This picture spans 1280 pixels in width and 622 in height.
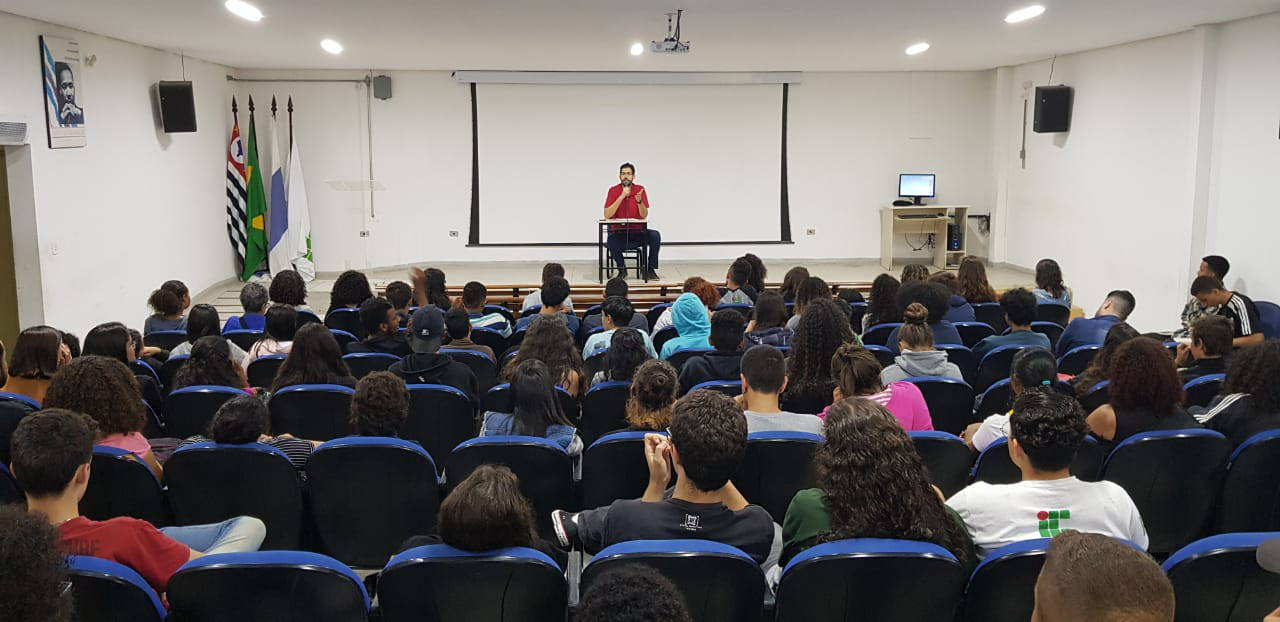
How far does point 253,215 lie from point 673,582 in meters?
11.8

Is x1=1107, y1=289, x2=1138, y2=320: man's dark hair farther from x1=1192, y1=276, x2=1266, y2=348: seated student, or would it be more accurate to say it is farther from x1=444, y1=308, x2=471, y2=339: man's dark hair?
x1=444, y1=308, x2=471, y2=339: man's dark hair

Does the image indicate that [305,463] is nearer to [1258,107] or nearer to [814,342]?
[814,342]

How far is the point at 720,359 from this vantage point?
493 cm

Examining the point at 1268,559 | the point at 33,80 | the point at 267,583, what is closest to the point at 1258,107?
the point at 1268,559

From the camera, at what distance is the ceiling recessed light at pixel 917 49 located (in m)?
10.7

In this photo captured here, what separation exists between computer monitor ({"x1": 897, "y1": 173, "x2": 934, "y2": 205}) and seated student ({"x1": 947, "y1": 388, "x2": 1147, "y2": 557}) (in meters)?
11.7

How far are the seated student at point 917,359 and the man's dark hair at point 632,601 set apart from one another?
10.8 ft

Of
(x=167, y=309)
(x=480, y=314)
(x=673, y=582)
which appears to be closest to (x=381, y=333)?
(x=480, y=314)

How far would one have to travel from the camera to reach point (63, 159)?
8.55 meters

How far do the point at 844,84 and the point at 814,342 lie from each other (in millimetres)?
10325

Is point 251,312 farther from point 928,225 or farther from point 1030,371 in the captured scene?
point 928,225

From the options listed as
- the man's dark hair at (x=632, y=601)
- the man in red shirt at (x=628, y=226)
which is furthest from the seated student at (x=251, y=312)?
the man's dark hair at (x=632, y=601)

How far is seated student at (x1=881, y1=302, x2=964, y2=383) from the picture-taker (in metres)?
4.73

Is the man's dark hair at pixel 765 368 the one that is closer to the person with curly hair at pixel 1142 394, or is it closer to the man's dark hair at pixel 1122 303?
the person with curly hair at pixel 1142 394
